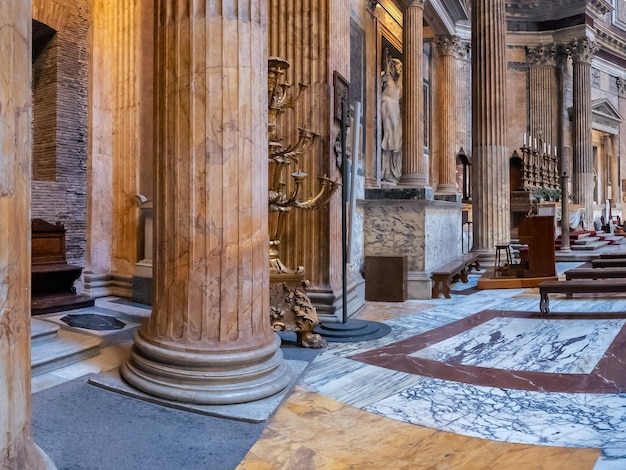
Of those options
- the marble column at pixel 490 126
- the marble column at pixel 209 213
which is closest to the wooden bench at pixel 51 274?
the marble column at pixel 209 213

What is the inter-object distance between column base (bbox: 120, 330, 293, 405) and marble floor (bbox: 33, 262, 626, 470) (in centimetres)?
22

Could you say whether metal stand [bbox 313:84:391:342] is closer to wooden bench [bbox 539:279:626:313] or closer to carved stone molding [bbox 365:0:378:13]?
wooden bench [bbox 539:279:626:313]

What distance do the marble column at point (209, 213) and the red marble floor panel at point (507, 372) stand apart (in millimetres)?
1232

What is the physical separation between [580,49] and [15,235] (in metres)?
22.9

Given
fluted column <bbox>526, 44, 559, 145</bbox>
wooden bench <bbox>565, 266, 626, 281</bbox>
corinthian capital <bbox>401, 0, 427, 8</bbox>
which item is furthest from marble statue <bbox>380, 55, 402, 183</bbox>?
fluted column <bbox>526, 44, 559, 145</bbox>

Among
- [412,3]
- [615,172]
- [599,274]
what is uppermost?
[412,3]

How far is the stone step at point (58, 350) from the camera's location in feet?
11.1

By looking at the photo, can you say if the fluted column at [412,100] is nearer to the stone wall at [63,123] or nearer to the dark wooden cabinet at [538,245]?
the dark wooden cabinet at [538,245]

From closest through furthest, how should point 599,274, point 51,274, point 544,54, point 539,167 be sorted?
point 51,274, point 599,274, point 539,167, point 544,54

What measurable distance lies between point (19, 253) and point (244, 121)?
5.38 feet

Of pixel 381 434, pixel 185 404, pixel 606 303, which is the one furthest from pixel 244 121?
pixel 606 303

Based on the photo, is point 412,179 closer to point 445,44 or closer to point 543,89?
point 445,44

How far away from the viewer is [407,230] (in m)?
7.61

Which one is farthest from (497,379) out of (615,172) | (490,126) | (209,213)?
(615,172)
